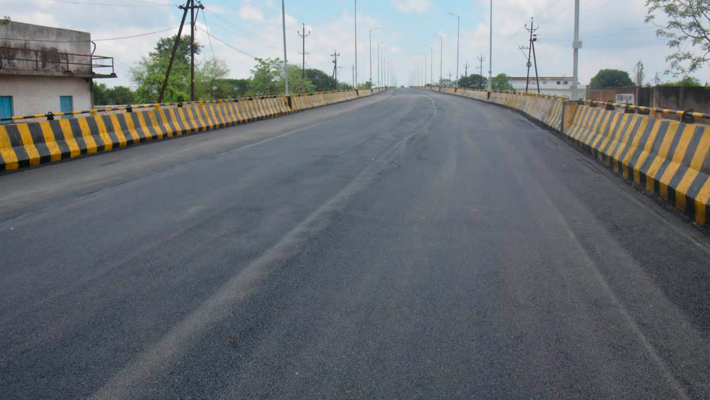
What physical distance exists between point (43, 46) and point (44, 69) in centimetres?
166

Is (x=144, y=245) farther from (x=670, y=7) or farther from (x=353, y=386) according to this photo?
(x=670, y=7)

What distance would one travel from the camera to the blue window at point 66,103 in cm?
3531

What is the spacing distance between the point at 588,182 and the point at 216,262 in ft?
24.3

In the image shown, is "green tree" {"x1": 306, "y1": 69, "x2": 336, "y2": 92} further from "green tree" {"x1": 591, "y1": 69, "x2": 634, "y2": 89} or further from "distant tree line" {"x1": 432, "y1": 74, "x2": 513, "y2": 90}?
"green tree" {"x1": 591, "y1": 69, "x2": 634, "y2": 89}

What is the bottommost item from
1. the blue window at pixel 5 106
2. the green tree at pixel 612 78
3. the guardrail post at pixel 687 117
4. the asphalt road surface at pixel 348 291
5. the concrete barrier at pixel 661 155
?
the asphalt road surface at pixel 348 291

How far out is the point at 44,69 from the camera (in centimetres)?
3438

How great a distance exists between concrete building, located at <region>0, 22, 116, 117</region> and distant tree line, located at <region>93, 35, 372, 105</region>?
22.1m

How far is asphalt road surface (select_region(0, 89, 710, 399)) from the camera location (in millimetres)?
3670

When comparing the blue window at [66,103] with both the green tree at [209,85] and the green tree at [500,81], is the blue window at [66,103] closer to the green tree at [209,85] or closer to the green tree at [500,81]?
the green tree at [209,85]

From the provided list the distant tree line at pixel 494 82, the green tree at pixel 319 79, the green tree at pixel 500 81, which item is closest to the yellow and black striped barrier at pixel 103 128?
the green tree at pixel 319 79

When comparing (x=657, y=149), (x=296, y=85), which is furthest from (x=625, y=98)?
(x=296, y=85)

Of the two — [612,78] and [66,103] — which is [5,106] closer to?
[66,103]

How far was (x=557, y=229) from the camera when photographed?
285 inches

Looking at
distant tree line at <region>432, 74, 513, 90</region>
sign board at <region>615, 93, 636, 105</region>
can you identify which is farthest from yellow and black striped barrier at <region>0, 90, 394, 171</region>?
distant tree line at <region>432, 74, 513, 90</region>
